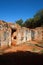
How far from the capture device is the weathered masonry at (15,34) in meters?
13.5

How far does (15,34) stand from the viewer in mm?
16844

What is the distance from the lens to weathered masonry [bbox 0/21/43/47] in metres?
13.5

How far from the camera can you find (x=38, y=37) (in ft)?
77.4
